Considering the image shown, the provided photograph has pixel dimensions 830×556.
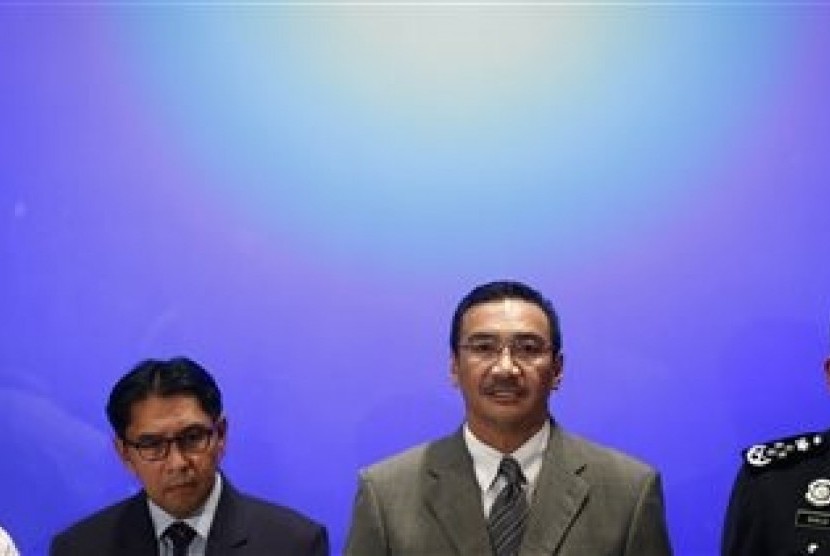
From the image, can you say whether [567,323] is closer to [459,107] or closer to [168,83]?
[459,107]

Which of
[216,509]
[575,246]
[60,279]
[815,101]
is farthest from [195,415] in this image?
[815,101]

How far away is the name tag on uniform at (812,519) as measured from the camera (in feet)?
9.82

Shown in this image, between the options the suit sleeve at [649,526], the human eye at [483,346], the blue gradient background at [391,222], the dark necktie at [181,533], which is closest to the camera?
the suit sleeve at [649,526]

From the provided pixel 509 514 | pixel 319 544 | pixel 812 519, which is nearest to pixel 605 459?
pixel 509 514

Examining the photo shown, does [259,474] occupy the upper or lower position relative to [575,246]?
lower

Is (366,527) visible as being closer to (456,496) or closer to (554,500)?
(456,496)

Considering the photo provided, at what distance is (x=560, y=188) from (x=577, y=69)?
385 mm

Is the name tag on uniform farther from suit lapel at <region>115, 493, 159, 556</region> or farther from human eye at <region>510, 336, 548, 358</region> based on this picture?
suit lapel at <region>115, 493, 159, 556</region>

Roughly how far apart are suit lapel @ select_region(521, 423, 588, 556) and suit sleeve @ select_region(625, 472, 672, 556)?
138 millimetres

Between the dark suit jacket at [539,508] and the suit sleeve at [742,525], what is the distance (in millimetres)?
191

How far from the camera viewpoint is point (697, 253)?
387 cm

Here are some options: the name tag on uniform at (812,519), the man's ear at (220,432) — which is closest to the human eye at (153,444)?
the man's ear at (220,432)

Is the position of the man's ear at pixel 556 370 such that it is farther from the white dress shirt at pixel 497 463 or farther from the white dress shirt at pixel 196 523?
the white dress shirt at pixel 196 523

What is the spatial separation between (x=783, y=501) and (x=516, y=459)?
2.18ft
